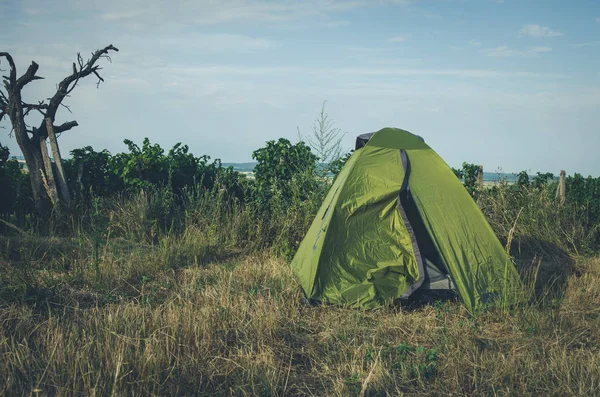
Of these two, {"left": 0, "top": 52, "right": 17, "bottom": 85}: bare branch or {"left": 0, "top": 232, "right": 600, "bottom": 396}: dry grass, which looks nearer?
{"left": 0, "top": 232, "right": 600, "bottom": 396}: dry grass

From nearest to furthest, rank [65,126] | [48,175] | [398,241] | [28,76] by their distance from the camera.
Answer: [398,241]
[48,175]
[28,76]
[65,126]

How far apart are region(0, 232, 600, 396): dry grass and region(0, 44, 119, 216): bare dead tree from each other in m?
3.23

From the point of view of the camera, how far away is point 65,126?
9578 mm

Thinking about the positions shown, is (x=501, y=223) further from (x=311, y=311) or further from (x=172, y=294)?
(x=172, y=294)

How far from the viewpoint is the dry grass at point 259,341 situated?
140 inches

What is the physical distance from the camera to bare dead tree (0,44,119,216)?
8.75 m

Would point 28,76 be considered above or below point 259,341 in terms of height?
above

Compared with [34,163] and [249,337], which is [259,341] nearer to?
[249,337]

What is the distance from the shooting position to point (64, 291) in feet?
17.0

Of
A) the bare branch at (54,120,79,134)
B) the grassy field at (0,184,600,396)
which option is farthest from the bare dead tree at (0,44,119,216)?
the grassy field at (0,184,600,396)

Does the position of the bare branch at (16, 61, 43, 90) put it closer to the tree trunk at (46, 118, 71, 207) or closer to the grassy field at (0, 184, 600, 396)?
the tree trunk at (46, 118, 71, 207)

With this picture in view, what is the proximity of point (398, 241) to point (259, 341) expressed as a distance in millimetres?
2149

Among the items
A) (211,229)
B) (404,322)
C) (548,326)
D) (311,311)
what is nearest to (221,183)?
(211,229)

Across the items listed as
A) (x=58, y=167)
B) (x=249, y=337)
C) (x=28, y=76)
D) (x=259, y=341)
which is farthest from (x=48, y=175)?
(x=259, y=341)
